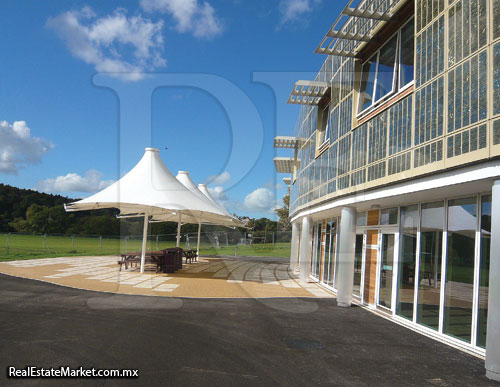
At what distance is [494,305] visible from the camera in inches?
222

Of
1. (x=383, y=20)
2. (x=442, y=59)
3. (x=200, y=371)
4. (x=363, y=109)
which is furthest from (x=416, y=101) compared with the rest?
(x=200, y=371)

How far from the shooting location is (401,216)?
9.88m

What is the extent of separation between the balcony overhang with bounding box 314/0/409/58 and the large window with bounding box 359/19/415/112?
44cm

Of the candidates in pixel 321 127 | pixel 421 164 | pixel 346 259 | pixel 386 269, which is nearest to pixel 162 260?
pixel 321 127

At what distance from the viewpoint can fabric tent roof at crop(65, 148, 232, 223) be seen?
51.5ft

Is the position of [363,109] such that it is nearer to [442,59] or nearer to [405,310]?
[442,59]

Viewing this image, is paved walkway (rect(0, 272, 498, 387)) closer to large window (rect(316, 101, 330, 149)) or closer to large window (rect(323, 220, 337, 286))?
large window (rect(323, 220, 337, 286))

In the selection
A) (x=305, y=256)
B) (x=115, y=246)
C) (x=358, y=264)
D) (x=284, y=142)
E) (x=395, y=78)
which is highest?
(x=284, y=142)

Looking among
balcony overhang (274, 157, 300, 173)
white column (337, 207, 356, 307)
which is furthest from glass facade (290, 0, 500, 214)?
balcony overhang (274, 157, 300, 173)

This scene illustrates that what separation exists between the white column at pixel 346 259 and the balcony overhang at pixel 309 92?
5.50m

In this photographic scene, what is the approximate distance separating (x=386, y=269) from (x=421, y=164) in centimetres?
378

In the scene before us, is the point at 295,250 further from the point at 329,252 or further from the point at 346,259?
the point at 346,259

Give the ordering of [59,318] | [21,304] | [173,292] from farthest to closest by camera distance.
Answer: [173,292] < [21,304] < [59,318]

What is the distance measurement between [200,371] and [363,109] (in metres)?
8.64
